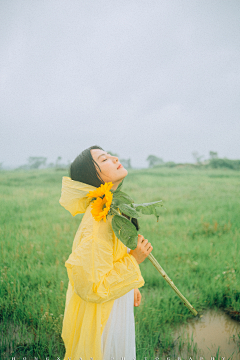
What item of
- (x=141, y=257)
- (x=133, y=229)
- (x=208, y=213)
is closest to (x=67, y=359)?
(x=141, y=257)

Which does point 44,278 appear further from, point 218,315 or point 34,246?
point 218,315

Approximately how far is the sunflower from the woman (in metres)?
0.10

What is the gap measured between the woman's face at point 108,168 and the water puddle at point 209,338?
4.89 ft

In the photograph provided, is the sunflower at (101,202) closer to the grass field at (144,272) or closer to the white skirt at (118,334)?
the white skirt at (118,334)

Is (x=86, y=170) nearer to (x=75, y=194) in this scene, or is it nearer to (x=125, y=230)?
(x=75, y=194)

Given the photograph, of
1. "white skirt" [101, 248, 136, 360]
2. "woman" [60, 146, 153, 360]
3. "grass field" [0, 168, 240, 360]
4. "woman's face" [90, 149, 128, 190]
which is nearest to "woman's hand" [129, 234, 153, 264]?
"woman" [60, 146, 153, 360]

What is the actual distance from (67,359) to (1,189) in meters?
6.70

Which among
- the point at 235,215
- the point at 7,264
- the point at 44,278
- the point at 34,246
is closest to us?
the point at 44,278

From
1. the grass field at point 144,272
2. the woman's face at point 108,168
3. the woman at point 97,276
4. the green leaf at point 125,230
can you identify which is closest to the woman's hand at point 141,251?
the woman at point 97,276

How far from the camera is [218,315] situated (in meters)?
2.32

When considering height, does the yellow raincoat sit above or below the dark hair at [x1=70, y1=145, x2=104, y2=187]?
below

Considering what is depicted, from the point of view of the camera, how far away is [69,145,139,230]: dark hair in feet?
4.50

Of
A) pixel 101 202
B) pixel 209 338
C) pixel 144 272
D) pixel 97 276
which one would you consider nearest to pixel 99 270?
pixel 97 276

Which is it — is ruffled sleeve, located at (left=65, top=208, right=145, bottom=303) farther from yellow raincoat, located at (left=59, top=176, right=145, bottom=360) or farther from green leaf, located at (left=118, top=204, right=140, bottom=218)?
green leaf, located at (left=118, top=204, right=140, bottom=218)
